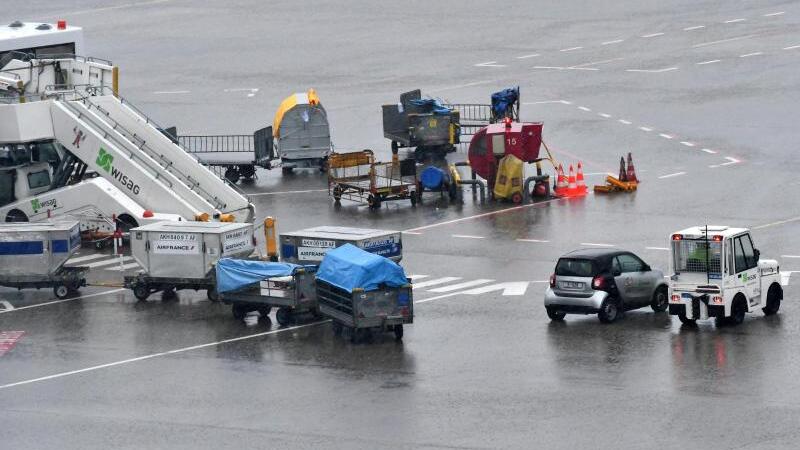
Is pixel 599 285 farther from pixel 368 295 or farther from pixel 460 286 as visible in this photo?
pixel 460 286

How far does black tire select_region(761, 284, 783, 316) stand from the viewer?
36500mm

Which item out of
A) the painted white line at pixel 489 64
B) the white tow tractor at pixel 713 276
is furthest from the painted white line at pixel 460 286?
the painted white line at pixel 489 64

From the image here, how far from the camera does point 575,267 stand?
120ft

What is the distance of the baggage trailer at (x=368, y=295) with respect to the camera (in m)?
35.3

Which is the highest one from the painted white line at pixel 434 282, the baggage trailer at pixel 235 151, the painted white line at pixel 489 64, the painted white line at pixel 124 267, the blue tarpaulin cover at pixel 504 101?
the painted white line at pixel 489 64

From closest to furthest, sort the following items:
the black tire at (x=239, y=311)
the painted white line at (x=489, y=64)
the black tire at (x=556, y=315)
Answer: the black tire at (x=556, y=315) → the black tire at (x=239, y=311) → the painted white line at (x=489, y=64)

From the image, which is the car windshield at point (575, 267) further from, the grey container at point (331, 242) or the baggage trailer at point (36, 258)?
the baggage trailer at point (36, 258)

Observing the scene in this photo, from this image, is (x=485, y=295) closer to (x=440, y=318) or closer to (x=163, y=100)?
A: (x=440, y=318)

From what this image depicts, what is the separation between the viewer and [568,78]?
238ft

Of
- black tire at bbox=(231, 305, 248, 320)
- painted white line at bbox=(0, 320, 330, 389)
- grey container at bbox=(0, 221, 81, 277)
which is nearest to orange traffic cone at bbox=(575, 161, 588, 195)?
painted white line at bbox=(0, 320, 330, 389)

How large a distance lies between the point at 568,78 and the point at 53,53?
84.8 ft

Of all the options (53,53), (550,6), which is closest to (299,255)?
(53,53)

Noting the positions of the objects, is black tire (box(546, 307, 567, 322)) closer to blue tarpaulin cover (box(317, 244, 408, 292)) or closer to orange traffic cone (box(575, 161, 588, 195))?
blue tarpaulin cover (box(317, 244, 408, 292))

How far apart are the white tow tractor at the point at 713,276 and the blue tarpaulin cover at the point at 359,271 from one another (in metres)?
5.78
